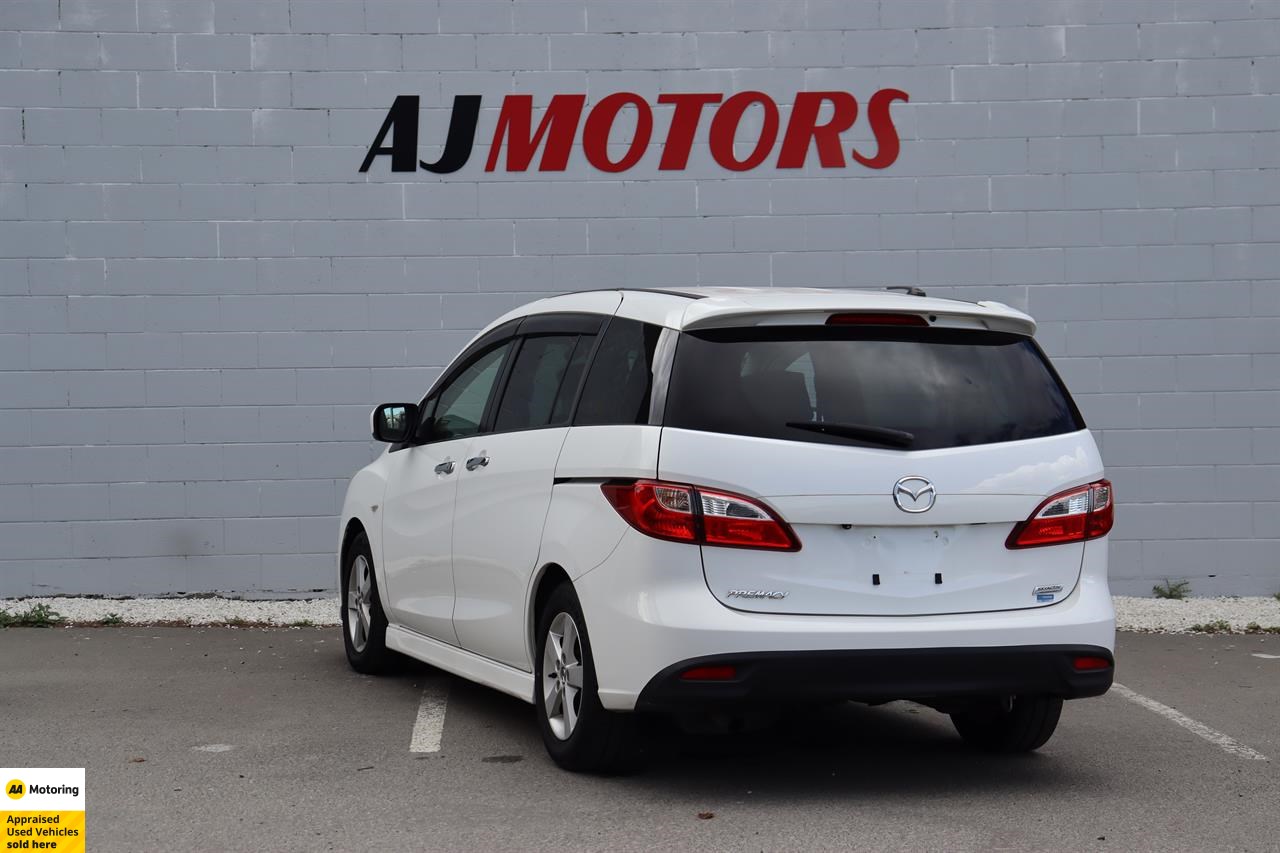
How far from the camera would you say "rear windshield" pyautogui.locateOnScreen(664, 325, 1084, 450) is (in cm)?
569

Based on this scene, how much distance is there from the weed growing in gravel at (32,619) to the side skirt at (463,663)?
11.3ft

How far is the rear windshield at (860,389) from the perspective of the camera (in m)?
5.69

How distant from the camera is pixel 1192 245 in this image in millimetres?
11312

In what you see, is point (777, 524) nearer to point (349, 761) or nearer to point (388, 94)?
point (349, 761)

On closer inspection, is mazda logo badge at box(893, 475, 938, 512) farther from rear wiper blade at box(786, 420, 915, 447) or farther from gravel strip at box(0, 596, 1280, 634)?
gravel strip at box(0, 596, 1280, 634)

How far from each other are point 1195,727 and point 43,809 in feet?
15.5

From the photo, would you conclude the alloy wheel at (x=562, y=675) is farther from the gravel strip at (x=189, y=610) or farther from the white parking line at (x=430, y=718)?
the gravel strip at (x=189, y=610)

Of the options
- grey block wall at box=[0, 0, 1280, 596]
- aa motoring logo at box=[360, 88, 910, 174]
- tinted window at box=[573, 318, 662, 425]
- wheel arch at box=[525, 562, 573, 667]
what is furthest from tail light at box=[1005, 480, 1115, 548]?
aa motoring logo at box=[360, 88, 910, 174]

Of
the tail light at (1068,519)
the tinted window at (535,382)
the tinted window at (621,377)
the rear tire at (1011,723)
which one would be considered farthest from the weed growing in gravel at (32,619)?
the tail light at (1068,519)

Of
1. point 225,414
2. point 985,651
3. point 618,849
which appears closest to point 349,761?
point 618,849

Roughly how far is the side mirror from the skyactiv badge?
2.33m

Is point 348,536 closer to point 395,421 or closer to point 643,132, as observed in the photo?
point 395,421

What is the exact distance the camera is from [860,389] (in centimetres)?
580

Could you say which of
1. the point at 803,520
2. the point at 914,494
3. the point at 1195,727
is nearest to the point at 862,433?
the point at 914,494
